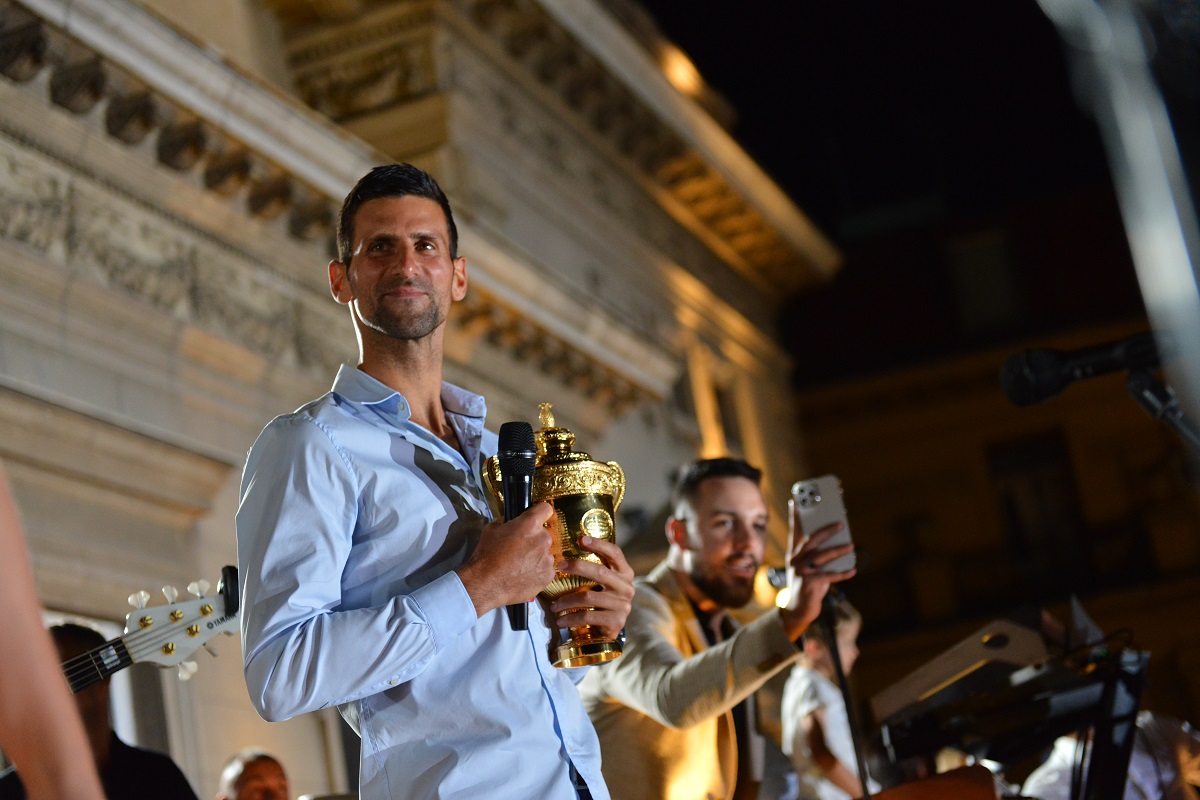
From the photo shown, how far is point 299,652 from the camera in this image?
262 cm

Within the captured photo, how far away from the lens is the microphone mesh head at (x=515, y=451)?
2.86 m

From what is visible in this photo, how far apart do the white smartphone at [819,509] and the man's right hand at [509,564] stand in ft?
3.41

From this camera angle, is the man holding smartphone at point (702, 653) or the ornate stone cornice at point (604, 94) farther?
the ornate stone cornice at point (604, 94)

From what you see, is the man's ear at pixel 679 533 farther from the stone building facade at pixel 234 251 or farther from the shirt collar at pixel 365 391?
the stone building facade at pixel 234 251

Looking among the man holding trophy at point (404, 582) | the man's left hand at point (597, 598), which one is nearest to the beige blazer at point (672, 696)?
the man holding trophy at point (404, 582)

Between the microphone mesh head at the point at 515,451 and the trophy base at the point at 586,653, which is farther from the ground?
the microphone mesh head at the point at 515,451

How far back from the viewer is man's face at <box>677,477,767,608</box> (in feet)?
16.0

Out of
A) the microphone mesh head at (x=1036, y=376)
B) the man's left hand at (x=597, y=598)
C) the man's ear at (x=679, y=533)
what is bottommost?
the man's left hand at (x=597, y=598)

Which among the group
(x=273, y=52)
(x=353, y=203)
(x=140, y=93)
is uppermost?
(x=273, y=52)

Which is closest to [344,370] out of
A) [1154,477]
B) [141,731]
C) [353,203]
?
[353,203]

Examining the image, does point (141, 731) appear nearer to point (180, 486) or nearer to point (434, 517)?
point (180, 486)

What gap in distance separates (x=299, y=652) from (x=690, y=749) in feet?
6.83

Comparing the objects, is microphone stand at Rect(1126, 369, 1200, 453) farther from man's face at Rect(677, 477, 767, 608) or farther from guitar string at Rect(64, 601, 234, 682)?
guitar string at Rect(64, 601, 234, 682)

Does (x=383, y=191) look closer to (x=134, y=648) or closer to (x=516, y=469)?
(x=516, y=469)
